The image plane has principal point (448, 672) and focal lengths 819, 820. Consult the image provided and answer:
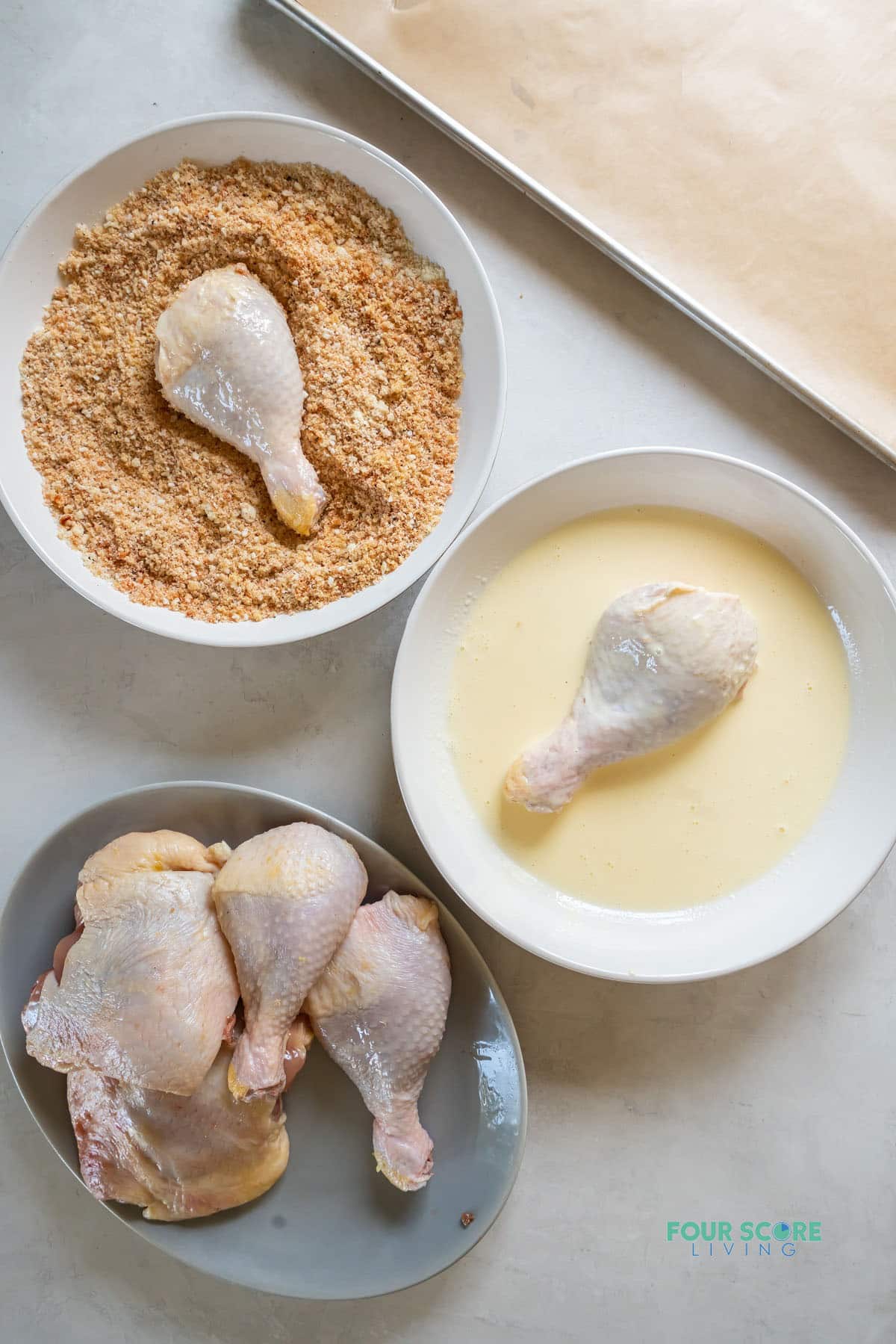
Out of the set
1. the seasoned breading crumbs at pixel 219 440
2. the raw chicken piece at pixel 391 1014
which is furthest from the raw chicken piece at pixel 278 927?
the seasoned breading crumbs at pixel 219 440

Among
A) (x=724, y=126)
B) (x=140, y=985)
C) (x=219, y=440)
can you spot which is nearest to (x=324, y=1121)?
(x=140, y=985)

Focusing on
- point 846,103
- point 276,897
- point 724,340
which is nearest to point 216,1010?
point 276,897

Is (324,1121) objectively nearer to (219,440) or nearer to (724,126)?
(219,440)

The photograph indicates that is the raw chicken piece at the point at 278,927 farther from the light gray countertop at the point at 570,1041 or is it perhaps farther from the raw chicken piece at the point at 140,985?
the light gray countertop at the point at 570,1041

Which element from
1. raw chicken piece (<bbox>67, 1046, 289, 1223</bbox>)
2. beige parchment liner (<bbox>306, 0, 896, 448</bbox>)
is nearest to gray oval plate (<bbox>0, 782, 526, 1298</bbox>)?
raw chicken piece (<bbox>67, 1046, 289, 1223</bbox>)

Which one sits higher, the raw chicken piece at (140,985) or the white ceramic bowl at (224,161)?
the white ceramic bowl at (224,161)

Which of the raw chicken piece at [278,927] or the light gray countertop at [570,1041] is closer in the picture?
the raw chicken piece at [278,927]

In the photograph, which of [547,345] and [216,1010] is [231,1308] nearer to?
[216,1010]

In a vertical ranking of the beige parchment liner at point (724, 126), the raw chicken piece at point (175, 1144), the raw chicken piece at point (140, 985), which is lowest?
the raw chicken piece at point (175, 1144)
